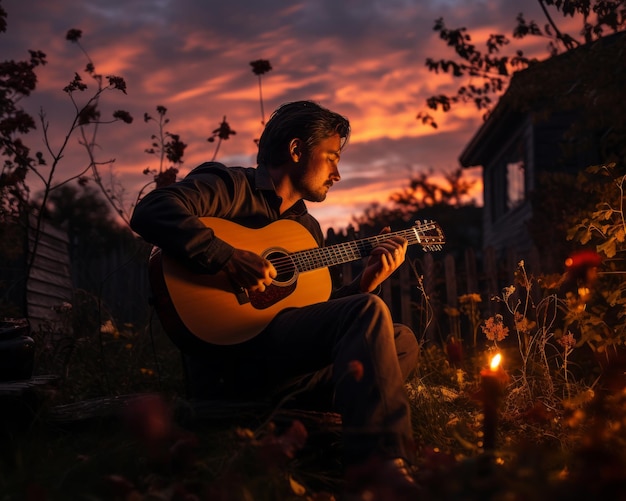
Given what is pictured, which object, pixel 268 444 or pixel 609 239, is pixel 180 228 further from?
pixel 609 239

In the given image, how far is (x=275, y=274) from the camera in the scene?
3271mm

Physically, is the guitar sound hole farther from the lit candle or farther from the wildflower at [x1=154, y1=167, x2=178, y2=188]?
the wildflower at [x1=154, y1=167, x2=178, y2=188]

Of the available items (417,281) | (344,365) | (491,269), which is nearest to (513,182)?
(491,269)

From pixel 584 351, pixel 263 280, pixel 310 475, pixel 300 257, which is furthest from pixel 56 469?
pixel 584 351

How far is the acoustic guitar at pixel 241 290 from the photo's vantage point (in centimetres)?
312

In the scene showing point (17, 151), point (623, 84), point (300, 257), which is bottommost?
point (300, 257)

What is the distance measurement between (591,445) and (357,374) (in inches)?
30.2

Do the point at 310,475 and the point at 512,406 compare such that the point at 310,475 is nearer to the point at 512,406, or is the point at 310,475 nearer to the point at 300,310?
the point at 300,310

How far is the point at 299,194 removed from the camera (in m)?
3.70

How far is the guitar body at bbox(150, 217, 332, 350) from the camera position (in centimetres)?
312

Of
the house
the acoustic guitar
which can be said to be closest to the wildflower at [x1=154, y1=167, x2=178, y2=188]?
the acoustic guitar

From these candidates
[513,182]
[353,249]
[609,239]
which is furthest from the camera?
[513,182]

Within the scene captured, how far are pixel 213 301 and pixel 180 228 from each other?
1.20 ft

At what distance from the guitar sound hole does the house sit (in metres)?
3.20
